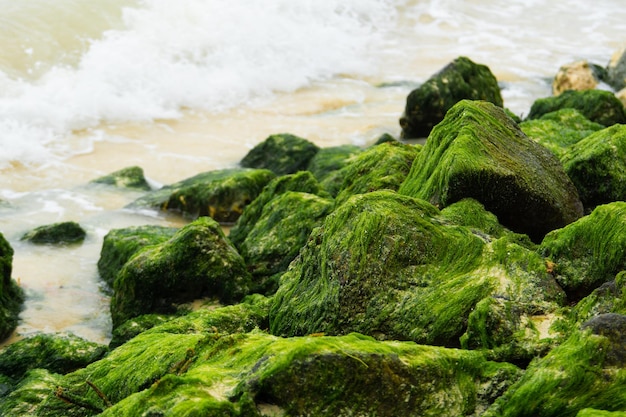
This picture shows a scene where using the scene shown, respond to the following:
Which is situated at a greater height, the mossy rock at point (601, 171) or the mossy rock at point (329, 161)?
the mossy rock at point (601, 171)

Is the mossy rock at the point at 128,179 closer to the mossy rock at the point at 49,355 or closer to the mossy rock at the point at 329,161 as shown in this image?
the mossy rock at the point at 329,161

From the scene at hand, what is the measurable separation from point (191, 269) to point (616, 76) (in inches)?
442

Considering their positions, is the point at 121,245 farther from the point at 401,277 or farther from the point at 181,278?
the point at 401,277

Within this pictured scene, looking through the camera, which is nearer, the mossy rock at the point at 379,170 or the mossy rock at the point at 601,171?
the mossy rock at the point at 601,171

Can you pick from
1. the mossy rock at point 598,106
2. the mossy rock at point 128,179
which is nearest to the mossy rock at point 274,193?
the mossy rock at point 128,179

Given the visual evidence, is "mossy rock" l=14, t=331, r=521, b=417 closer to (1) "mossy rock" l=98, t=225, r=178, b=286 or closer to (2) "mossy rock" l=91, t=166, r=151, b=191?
(1) "mossy rock" l=98, t=225, r=178, b=286

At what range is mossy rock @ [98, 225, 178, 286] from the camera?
8.05 meters

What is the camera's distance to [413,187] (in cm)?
688

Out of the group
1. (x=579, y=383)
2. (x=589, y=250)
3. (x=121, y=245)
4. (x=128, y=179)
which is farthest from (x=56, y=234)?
(x=579, y=383)

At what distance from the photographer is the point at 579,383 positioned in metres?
3.61

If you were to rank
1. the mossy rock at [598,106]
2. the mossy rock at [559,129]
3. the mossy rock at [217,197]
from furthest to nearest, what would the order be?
the mossy rock at [598,106] < the mossy rock at [217,197] < the mossy rock at [559,129]

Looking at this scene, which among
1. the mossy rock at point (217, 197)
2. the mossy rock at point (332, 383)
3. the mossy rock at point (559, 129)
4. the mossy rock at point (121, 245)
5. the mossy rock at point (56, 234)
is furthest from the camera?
the mossy rock at point (217, 197)

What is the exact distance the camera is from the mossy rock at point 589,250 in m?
4.95

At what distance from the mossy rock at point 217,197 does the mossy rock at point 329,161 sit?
28.6 inches
